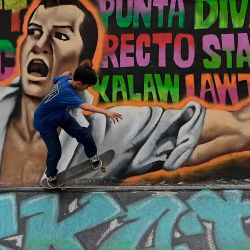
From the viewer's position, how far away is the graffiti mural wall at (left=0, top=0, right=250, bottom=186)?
19.6ft

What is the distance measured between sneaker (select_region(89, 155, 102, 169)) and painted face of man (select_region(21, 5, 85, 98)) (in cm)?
122

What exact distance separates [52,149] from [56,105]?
0.53m

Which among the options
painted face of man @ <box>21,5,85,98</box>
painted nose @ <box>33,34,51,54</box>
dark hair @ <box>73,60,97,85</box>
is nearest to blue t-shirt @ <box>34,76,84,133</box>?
dark hair @ <box>73,60,97,85</box>

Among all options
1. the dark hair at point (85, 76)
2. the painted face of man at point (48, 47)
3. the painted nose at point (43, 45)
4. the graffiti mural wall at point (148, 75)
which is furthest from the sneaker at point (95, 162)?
the painted nose at point (43, 45)

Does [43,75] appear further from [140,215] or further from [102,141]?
[140,215]

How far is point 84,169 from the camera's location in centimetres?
558

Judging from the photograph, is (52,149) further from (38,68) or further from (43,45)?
(43,45)

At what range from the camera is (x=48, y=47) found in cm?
613

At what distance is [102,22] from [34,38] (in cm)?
89

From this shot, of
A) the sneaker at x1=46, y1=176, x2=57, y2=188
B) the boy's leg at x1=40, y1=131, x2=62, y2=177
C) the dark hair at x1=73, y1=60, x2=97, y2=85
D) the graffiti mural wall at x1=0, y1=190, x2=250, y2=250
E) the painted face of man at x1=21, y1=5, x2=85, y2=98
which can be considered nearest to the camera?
the graffiti mural wall at x1=0, y1=190, x2=250, y2=250

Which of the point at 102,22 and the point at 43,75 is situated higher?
the point at 102,22

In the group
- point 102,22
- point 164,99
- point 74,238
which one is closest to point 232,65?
point 164,99

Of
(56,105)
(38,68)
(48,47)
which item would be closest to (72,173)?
(56,105)

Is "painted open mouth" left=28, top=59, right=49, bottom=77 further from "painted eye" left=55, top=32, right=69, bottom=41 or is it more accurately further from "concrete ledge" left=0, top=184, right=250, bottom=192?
"concrete ledge" left=0, top=184, right=250, bottom=192
